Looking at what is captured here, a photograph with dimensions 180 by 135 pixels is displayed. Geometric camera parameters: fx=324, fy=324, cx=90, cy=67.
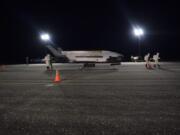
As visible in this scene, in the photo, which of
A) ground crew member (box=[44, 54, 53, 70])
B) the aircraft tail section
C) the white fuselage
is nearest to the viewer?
ground crew member (box=[44, 54, 53, 70])

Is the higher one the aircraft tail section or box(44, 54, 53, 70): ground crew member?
the aircraft tail section

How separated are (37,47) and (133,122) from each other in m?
92.8

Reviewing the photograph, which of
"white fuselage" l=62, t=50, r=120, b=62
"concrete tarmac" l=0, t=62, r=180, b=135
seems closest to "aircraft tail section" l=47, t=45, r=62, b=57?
"white fuselage" l=62, t=50, r=120, b=62

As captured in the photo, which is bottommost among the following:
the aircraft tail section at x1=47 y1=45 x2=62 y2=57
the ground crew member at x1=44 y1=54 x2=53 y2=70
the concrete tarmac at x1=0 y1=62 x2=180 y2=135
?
the concrete tarmac at x1=0 y1=62 x2=180 y2=135

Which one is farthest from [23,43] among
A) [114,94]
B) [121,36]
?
[114,94]

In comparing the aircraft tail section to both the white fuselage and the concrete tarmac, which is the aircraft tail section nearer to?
the white fuselage

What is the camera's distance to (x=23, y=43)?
10894cm

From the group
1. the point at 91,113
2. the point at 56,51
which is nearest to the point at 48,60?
the point at 91,113

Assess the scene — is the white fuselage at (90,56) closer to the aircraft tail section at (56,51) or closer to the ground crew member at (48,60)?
the aircraft tail section at (56,51)

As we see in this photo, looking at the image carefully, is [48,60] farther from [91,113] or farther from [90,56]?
[91,113]

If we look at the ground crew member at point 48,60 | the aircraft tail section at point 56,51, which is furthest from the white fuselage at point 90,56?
the ground crew member at point 48,60

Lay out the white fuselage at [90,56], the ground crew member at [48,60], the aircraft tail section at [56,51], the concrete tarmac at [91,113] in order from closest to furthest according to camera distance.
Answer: the concrete tarmac at [91,113] → the ground crew member at [48,60] → the white fuselage at [90,56] → the aircraft tail section at [56,51]

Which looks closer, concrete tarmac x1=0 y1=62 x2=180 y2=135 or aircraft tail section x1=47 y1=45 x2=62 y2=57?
concrete tarmac x1=0 y1=62 x2=180 y2=135

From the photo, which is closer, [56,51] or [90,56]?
[90,56]
